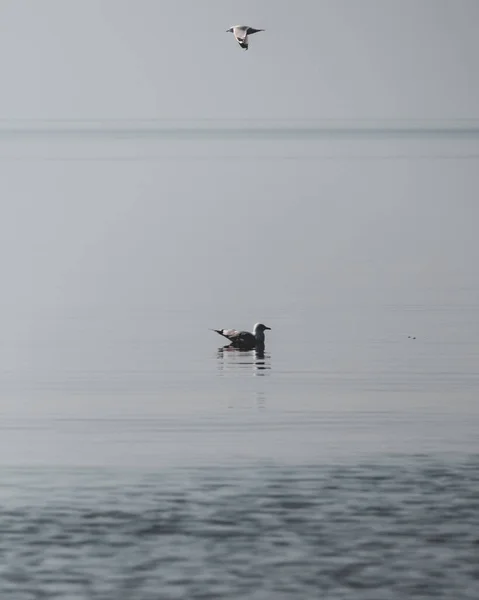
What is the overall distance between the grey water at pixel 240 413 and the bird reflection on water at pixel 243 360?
0.25ft

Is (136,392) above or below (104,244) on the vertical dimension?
below

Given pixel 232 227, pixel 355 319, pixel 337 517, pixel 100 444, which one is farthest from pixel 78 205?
pixel 337 517

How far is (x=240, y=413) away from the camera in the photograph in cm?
2709

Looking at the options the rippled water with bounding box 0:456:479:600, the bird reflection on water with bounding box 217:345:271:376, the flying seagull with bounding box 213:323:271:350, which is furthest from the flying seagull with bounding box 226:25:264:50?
the rippled water with bounding box 0:456:479:600

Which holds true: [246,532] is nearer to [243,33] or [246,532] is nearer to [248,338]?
[248,338]

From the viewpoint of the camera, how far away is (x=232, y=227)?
62.9 m

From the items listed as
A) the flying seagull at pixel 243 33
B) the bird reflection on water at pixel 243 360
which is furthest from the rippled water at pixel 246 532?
the flying seagull at pixel 243 33

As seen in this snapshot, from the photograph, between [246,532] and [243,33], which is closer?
[246,532]

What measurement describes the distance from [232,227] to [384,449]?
39197 millimetres

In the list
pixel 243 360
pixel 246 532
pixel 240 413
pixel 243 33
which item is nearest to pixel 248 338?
pixel 243 360

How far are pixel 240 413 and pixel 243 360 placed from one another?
6.24m

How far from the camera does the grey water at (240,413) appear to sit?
1894 centimetres

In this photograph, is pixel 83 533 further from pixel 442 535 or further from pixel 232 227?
pixel 232 227

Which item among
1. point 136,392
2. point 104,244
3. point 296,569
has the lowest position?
point 296,569
